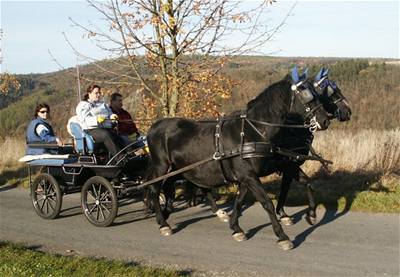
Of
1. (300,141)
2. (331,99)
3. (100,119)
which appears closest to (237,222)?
(300,141)

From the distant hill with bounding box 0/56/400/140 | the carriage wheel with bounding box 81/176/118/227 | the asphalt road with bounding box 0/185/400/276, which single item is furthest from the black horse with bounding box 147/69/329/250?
the distant hill with bounding box 0/56/400/140

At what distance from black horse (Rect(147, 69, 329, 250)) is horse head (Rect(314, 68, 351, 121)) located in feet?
1.85

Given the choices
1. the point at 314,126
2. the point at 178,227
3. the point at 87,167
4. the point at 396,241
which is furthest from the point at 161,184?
the point at 396,241

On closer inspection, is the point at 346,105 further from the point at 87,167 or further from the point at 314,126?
the point at 87,167

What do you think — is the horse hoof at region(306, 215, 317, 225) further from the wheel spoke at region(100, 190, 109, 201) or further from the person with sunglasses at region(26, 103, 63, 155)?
the person with sunglasses at region(26, 103, 63, 155)

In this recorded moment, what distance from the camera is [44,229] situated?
7.86 metres

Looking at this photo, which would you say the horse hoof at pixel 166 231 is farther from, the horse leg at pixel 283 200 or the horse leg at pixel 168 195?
the horse leg at pixel 283 200

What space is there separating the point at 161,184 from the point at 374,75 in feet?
72.6

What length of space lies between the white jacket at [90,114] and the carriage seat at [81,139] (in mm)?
96

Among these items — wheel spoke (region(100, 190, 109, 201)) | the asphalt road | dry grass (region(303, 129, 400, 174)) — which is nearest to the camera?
the asphalt road

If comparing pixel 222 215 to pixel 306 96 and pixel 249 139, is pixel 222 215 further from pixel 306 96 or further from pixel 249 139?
pixel 306 96

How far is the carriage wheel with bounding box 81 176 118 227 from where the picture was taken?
771 centimetres

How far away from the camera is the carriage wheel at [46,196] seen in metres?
8.52

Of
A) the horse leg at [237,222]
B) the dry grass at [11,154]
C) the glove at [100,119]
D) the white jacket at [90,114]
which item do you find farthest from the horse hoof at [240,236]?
the dry grass at [11,154]
